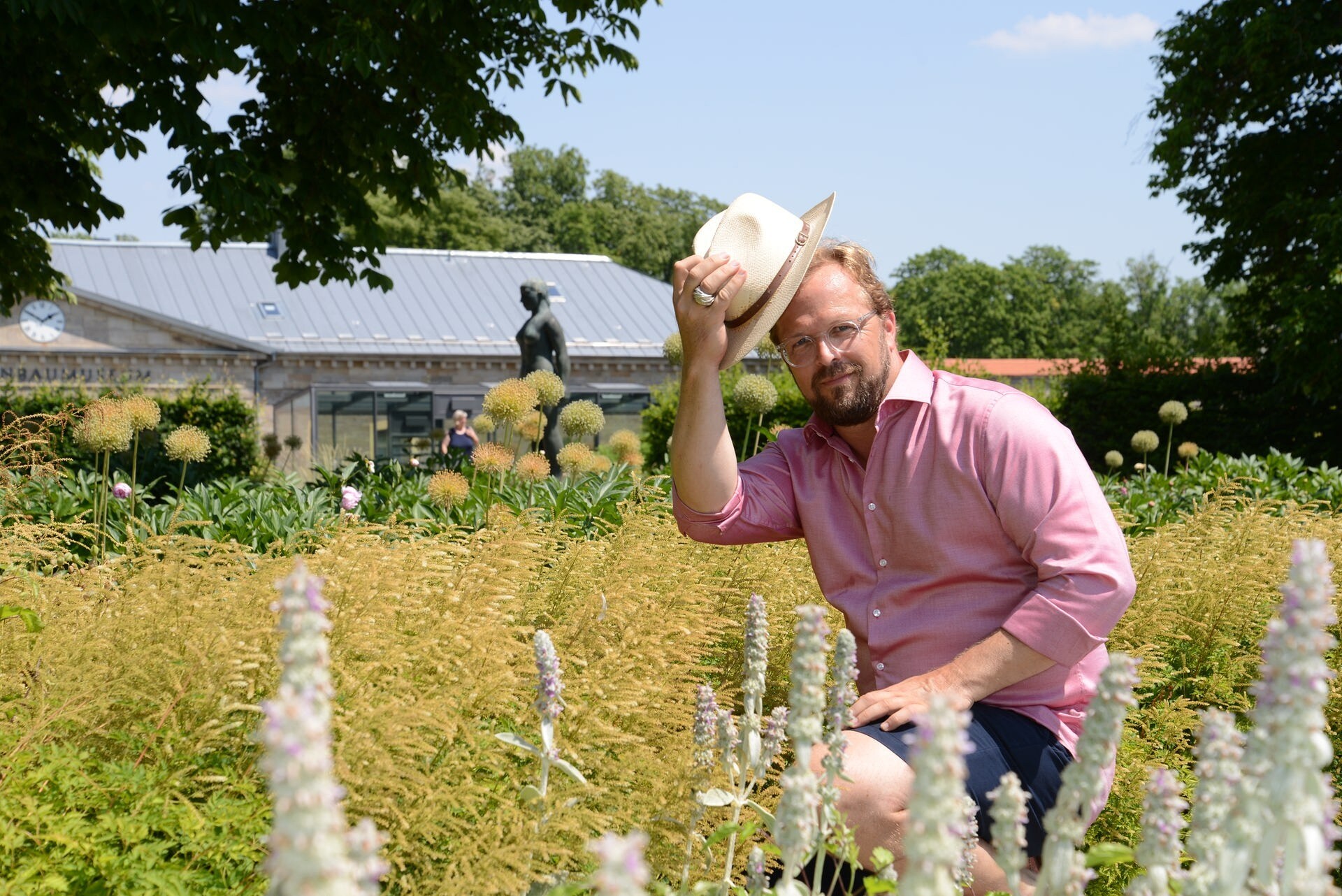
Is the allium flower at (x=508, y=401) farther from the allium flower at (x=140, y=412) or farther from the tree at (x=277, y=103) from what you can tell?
the tree at (x=277, y=103)

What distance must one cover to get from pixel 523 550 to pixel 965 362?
19994mm

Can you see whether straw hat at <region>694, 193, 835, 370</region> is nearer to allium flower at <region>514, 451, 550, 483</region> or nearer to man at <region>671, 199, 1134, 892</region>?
man at <region>671, 199, 1134, 892</region>

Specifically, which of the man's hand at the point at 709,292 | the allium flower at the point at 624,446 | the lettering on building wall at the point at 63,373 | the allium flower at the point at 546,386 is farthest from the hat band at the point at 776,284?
the lettering on building wall at the point at 63,373

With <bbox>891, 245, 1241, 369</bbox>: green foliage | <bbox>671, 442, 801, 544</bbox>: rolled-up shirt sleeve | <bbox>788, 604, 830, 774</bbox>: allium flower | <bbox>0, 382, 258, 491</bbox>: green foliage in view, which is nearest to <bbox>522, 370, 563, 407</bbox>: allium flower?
<bbox>671, 442, 801, 544</bbox>: rolled-up shirt sleeve

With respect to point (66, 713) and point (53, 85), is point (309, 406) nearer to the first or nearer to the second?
point (53, 85)

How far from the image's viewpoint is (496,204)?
58188mm

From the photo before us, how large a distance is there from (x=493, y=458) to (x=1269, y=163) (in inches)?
752

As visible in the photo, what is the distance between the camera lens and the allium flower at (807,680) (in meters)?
1.33

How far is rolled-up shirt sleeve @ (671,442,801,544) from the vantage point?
2.99 m

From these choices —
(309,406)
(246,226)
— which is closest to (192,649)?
(246,226)

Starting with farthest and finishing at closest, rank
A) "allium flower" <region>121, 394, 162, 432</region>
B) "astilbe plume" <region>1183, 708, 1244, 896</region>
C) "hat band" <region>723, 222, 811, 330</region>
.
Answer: "allium flower" <region>121, 394, 162, 432</region> → "hat band" <region>723, 222, 811, 330</region> → "astilbe plume" <region>1183, 708, 1244, 896</region>

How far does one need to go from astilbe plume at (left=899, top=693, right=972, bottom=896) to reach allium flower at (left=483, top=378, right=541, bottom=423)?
14.9 ft

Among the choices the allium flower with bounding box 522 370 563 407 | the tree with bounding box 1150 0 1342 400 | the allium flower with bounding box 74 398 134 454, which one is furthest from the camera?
the tree with bounding box 1150 0 1342 400

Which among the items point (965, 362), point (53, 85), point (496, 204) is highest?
point (496, 204)
